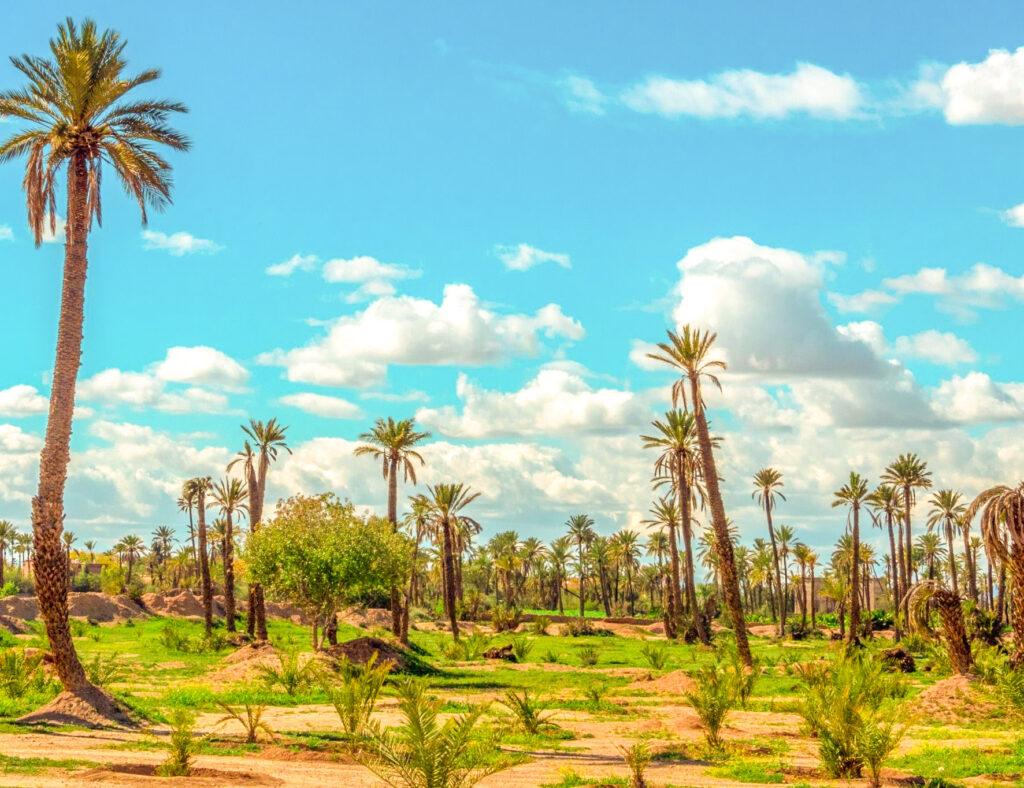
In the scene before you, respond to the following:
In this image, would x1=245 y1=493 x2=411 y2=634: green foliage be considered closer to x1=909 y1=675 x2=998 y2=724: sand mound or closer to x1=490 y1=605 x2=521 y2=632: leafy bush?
x1=909 y1=675 x2=998 y2=724: sand mound

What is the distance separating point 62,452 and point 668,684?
20.3 m

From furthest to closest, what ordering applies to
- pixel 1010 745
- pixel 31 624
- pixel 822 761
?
pixel 31 624, pixel 1010 745, pixel 822 761

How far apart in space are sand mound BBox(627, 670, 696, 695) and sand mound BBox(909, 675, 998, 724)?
25.1 ft

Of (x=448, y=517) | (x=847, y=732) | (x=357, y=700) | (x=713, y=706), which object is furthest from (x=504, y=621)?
(x=847, y=732)

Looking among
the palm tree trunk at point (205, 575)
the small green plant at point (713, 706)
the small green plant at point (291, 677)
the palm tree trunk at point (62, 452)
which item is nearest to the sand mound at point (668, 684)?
the small green plant at point (713, 706)

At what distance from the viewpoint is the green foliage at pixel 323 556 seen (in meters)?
38.0

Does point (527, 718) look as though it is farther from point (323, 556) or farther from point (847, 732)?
point (323, 556)

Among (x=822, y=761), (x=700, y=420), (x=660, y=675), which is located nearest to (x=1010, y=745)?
(x=822, y=761)

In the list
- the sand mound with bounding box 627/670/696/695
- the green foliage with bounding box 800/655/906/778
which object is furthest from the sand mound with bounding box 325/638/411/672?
the green foliage with bounding box 800/655/906/778

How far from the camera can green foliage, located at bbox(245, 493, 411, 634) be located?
37969 mm

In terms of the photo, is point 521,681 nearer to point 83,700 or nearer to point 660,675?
point 660,675

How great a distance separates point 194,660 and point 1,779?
28156mm

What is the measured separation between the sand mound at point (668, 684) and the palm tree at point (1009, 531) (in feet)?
31.4

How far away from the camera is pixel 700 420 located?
38.2 meters
